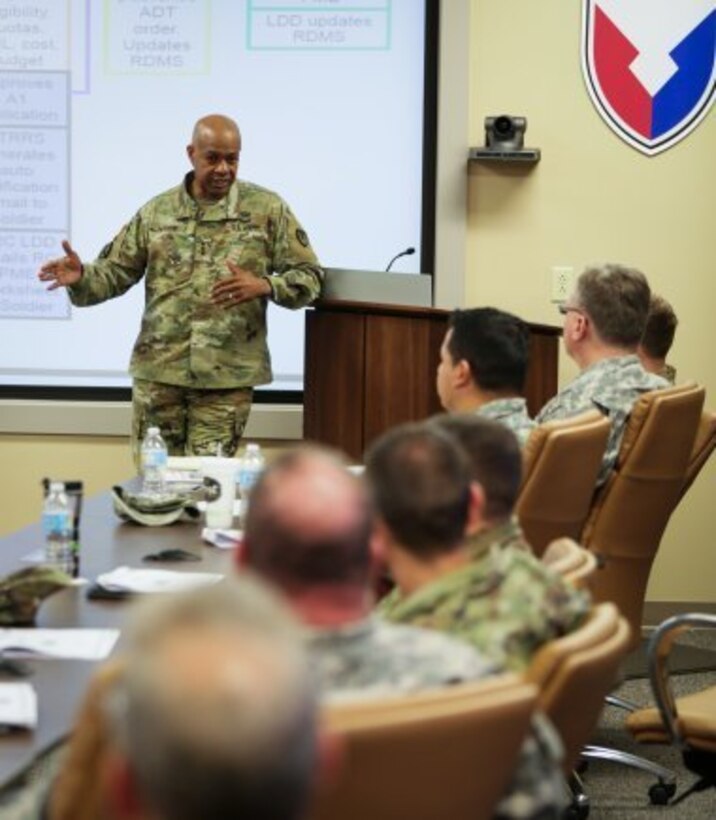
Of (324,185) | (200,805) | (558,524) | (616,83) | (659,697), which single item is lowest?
(659,697)

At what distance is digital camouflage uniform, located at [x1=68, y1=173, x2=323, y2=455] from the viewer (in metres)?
5.61

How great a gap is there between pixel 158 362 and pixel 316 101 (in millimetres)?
1396

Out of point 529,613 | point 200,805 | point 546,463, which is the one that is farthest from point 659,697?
point 200,805

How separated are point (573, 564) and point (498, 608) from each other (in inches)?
17.8

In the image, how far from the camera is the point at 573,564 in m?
2.38

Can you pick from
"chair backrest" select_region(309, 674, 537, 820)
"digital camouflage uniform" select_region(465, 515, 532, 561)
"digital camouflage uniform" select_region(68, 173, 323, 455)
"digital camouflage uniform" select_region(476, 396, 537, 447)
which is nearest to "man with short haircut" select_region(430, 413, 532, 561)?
"digital camouflage uniform" select_region(465, 515, 532, 561)

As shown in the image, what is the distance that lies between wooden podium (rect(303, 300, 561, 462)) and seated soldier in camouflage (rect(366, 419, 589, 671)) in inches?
126

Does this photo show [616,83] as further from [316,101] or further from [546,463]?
[546,463]

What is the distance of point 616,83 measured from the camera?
6.38m

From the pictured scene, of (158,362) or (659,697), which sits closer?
(659,697)

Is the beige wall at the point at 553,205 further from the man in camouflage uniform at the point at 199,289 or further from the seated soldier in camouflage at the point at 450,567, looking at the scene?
A: the seated soldier in camouflage at the point at 450,567

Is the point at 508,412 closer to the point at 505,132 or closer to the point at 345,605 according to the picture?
the point at 345,605

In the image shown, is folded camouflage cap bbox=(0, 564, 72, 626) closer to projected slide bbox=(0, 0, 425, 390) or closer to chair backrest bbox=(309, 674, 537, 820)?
chair backrest bbox=(309, 674, 537, 820)

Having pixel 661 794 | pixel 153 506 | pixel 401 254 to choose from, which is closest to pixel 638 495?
pixel 661 794
